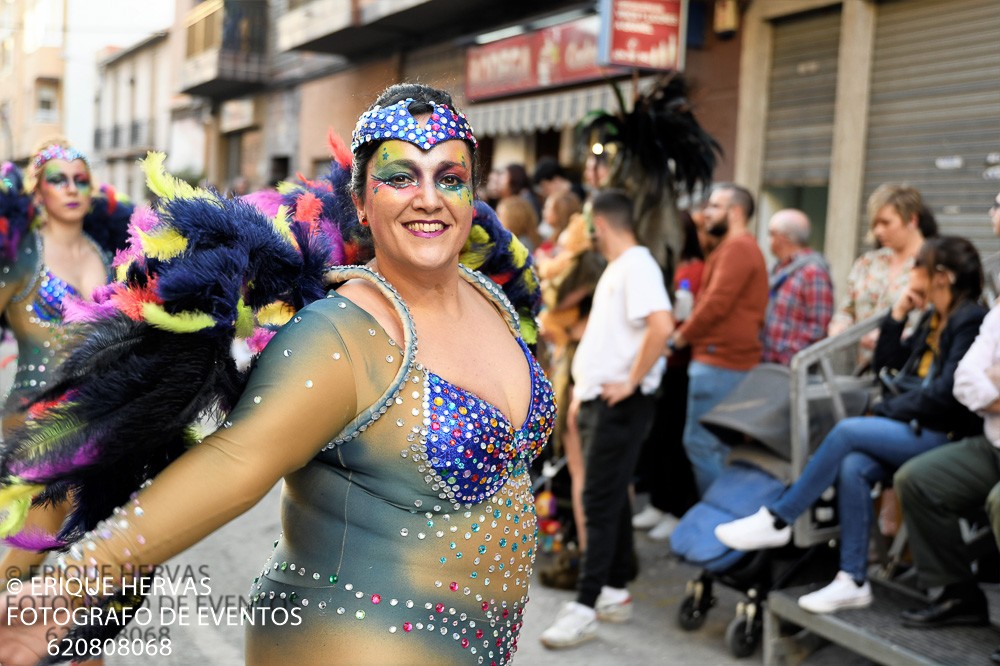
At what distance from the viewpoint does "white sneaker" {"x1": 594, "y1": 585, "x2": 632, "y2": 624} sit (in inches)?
199

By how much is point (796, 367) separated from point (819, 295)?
5.59 feet

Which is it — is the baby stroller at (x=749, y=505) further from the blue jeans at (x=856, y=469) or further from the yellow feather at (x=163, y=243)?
the yellow feather at (x=163, y=243)

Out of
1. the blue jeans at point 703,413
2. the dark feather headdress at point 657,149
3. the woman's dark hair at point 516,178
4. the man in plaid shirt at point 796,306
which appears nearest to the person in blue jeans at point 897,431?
the blue jeans at point 703,413

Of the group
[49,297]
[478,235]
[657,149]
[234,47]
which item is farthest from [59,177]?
[234,47]

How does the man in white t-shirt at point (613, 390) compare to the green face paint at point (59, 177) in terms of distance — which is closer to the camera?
the green face paint at point (59, 177)

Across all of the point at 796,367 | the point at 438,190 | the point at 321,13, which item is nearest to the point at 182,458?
the point at 438,190

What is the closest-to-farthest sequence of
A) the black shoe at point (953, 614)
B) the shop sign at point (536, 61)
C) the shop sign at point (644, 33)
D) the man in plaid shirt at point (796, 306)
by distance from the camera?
the black shoe at point (953, 614) < the man in plaid shirt at point (796, 306) < the shop sign at point (644, 33) < the shop sign at point (536, 61)

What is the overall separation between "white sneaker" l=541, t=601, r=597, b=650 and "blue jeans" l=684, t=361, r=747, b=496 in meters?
1.59

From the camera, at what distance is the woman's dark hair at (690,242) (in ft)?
22.4

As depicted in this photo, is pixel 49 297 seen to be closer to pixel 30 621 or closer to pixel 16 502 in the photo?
pixel 16 502

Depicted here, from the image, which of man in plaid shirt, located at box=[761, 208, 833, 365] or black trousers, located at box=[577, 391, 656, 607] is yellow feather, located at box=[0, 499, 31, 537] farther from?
man in plaid shirt, located at box=[761, 208, 833, 365]

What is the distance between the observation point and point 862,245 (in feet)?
26.5

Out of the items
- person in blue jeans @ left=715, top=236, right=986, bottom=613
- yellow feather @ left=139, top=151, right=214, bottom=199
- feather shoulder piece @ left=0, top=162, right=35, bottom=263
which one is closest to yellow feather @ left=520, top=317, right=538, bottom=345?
yellow feather @ left=139, top=151, right=214, bottom=199

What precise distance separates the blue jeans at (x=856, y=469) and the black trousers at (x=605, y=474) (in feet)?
2.64
